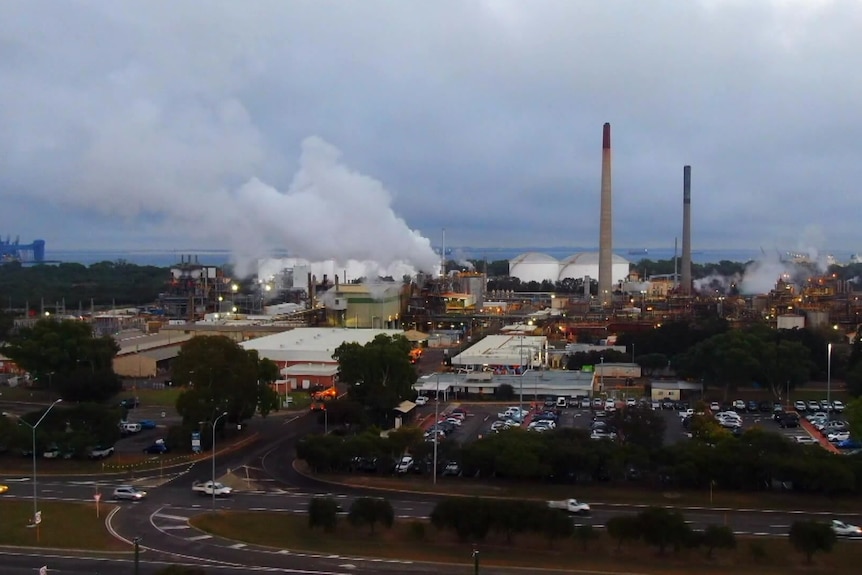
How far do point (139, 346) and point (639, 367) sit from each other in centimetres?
1522

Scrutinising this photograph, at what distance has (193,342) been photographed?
1494 centimetres

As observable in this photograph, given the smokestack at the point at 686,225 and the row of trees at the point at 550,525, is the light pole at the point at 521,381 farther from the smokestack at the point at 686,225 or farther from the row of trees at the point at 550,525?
the smokestack at the point at 686,225

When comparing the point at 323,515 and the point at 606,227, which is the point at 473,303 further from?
the point at 323,515

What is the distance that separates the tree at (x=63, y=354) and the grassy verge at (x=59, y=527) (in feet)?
26.1

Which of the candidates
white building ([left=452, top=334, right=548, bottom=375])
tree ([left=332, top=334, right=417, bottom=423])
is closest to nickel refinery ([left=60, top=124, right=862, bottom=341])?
white building ([left=452, top=334, right=548, bottom=375])

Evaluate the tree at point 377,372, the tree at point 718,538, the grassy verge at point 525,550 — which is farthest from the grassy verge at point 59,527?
the tree at point 377,372

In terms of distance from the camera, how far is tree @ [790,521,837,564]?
8.38 meters

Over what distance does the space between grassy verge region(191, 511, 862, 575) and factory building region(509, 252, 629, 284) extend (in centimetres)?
5510

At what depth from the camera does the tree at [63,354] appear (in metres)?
18.5

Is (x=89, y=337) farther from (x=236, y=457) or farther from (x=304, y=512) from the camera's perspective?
(x=304, y=512)

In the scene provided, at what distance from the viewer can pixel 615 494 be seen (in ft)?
36.9

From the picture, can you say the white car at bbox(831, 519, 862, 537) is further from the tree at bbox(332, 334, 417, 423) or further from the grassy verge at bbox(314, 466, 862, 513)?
the tree at bbox(332, 334, 417, 423)

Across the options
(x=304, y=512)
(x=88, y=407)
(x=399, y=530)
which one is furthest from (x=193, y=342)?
(x=399, y=530)

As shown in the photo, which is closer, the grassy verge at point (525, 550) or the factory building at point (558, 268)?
the grassy verge at point (525, 550)
